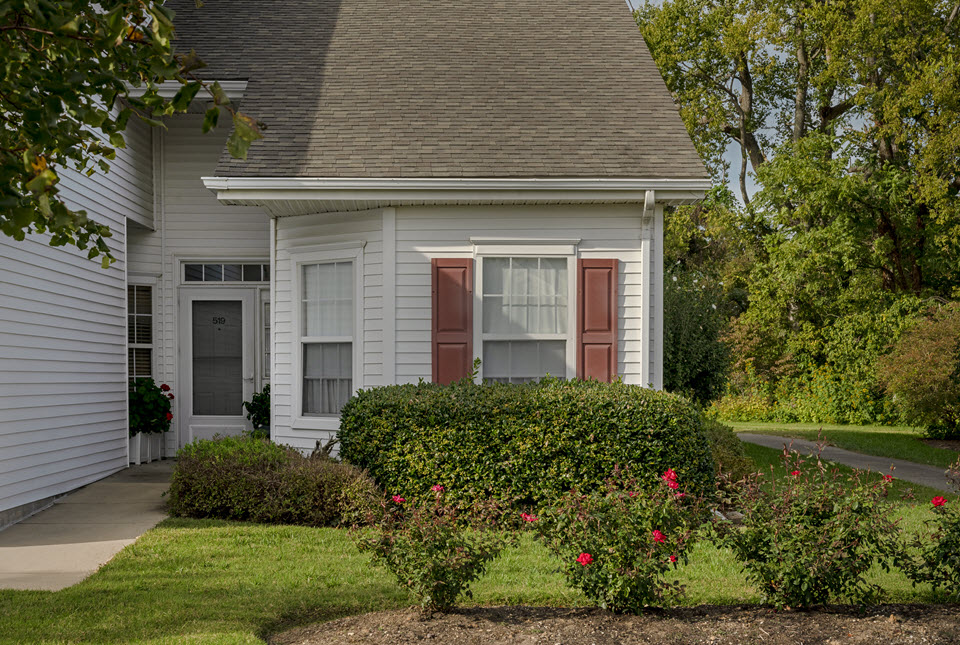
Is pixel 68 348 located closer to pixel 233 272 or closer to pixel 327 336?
pixel 327 336

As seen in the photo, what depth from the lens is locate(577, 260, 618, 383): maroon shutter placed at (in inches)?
374

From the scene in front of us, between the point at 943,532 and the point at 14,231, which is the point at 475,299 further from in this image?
the point at 14,231

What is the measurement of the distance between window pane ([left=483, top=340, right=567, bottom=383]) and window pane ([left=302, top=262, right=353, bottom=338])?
168 cm

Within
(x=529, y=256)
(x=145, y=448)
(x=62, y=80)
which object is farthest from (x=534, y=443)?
(x=145, y=448)

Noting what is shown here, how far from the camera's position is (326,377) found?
393 inches

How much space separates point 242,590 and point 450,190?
16.4 feet

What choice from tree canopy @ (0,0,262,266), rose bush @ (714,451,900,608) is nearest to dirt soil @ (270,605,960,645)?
rose bush @ (714,451,900,608)

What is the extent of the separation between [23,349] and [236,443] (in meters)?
2.26

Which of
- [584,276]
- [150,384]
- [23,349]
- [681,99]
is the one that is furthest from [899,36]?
[23,349]

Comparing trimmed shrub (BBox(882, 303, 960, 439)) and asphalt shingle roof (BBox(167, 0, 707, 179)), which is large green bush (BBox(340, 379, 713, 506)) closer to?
asphalt shingle roof (BBox(167, 0, 707, 179))

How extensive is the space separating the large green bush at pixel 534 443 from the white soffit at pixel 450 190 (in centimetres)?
252

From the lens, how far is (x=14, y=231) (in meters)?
3.22

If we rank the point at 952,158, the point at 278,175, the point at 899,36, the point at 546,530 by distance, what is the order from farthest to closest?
the point at 899,36 → the point at 952,158 → the point at 278,175 → the point at 546,530

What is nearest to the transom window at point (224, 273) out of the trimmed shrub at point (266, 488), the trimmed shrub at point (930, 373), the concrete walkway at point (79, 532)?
the concrete walkway at point (79, 532)
